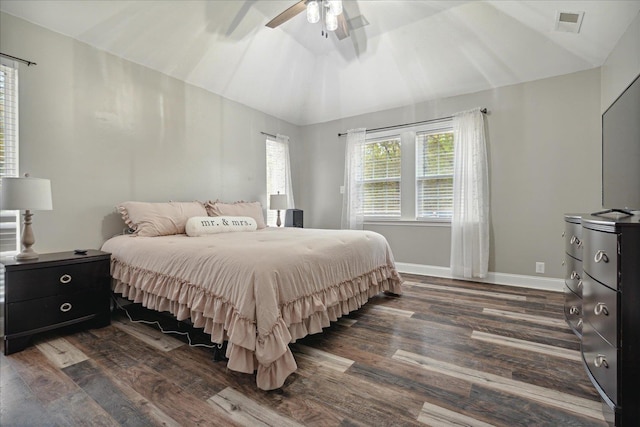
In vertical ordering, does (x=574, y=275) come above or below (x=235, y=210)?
below

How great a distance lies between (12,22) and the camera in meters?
2.32

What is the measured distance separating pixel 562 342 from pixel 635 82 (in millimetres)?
1731

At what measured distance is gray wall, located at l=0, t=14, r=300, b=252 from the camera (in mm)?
2438

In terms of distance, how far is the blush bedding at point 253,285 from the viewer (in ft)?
5.13

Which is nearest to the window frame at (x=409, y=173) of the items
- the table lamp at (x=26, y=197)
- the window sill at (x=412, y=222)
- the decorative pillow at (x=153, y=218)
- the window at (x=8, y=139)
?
the window sill at (x=412, y=222)

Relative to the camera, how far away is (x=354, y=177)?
472cm

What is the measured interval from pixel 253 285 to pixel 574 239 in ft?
7.60

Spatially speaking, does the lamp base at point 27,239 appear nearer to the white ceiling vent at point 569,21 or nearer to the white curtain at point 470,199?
the white curtain at point 470,199

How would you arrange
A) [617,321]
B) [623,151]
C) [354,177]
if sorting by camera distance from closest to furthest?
[617,321] → [623,151] → [354,177]

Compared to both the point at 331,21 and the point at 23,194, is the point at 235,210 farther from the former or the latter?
the point at 331,21

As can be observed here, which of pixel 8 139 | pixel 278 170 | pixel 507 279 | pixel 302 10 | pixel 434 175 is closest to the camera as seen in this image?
pixel 8 139

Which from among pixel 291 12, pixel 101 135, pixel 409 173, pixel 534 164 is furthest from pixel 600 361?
pixel 101 135

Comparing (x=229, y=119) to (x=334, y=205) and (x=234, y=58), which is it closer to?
(x=234, y=58)

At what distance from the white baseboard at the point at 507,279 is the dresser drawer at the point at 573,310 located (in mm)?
1200
